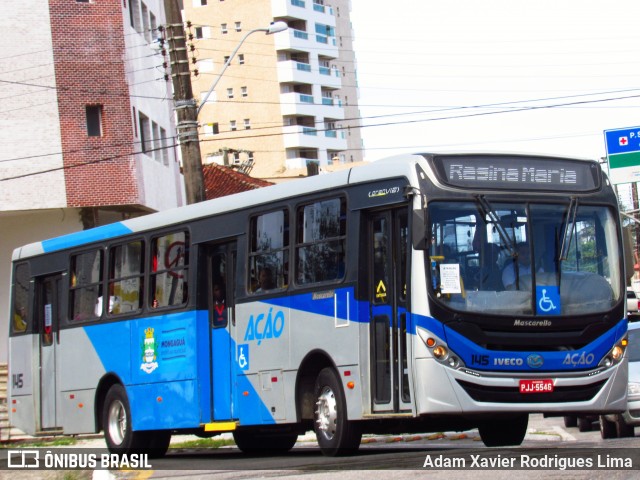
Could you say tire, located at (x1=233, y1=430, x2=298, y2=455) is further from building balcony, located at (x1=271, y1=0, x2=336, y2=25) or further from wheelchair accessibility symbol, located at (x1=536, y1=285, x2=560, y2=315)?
building balcony, located at (x1=271, y1=0, x2=336, y2=25)

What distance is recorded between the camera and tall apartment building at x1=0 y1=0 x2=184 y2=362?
37719 mm

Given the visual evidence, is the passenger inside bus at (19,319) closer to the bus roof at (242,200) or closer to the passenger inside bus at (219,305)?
the bus roof at (242,200)

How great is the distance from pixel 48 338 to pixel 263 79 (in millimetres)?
81562

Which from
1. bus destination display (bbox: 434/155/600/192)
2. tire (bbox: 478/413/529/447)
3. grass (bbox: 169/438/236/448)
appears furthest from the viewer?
grass (bbox: 169/438/236/448)

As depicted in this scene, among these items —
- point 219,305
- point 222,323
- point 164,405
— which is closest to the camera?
point 222,323

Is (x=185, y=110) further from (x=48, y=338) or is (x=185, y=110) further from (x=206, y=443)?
(x=206, y=443)

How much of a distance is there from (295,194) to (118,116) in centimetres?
2451

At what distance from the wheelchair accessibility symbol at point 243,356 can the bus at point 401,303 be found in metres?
0.02

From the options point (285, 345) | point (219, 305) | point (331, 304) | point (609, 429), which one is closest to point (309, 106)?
point (609, 429)

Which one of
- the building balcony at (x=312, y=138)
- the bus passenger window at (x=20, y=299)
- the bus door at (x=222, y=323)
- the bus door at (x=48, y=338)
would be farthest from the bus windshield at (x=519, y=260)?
the building balcony at (x=312, y=138)

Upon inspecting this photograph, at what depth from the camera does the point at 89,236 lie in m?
19.8

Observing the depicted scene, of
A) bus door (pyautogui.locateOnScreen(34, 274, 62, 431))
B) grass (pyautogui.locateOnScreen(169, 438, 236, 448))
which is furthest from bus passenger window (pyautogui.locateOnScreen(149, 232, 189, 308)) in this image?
grass (pyautogui.locateOnScreen(169, 438, 236, 448))

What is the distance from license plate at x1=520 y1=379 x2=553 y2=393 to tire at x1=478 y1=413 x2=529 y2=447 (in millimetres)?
1401

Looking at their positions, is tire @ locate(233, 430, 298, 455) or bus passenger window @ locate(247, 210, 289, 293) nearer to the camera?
bus passenger window @ locate(247, 210, 289, 293)
